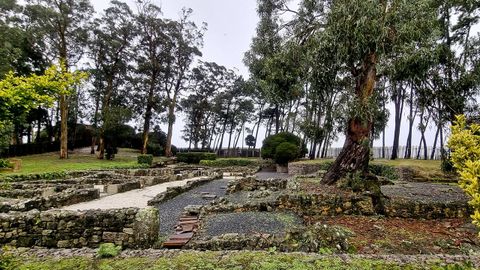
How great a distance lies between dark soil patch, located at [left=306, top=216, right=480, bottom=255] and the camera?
4.55 m

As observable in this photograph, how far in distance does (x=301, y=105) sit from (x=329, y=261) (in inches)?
1291

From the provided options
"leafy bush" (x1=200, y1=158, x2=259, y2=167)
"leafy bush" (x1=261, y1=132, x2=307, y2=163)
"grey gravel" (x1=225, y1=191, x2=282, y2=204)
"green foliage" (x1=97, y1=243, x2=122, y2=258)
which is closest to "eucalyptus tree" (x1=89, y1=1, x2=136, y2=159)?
"leafy bush" (x1=200, y1=158, x2=259, y2=167)

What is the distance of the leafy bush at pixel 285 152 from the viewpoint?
23.6 m

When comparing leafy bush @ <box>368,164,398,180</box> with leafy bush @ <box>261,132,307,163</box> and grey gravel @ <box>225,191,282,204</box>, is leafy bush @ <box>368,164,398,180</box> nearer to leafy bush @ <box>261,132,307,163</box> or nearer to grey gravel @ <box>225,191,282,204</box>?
leafy bush @ <box>261,132,307,163</box>

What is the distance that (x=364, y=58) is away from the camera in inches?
336

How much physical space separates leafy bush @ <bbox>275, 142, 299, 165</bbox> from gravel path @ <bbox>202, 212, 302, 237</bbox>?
16717 mm

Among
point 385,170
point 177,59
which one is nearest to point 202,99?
point 177,59

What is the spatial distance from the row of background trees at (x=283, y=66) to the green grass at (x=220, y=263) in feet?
8.71

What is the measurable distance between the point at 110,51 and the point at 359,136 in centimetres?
2932

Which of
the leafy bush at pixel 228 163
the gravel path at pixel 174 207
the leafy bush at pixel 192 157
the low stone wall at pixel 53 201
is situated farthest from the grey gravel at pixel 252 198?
the leafy bush at pixel 192 157

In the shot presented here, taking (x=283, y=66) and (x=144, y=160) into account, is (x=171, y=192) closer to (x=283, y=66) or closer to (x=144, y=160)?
(x=283, y=66)

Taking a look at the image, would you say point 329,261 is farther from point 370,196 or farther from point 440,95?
point 440,95

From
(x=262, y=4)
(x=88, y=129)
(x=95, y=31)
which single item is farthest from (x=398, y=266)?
(x=88, y=129)

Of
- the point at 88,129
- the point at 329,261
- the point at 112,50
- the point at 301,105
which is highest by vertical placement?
the point at 112,50
